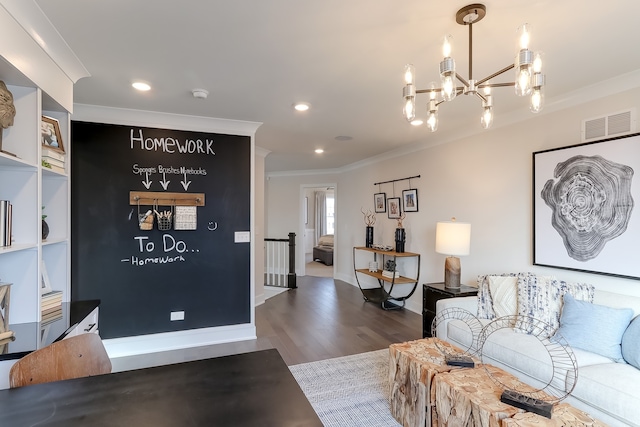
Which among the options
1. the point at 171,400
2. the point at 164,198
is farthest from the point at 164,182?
the point at 171,400

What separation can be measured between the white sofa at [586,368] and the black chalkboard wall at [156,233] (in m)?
2.40

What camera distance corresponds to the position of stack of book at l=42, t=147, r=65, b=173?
204 cm

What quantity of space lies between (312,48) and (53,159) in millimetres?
1796

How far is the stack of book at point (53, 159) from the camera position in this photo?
80.3 inches

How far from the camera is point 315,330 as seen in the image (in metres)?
4.04

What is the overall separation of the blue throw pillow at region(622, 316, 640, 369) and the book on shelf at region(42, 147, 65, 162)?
386 centimetres

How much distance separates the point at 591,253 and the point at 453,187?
1713 mm

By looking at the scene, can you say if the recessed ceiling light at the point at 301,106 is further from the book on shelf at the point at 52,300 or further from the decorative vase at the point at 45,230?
the book on shelf at the point at 52,300

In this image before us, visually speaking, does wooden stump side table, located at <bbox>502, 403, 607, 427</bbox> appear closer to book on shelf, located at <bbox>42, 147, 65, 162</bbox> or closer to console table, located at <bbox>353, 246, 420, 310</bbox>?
book on shelf, located at <bbox>42, 147, 65, 162</bbox>

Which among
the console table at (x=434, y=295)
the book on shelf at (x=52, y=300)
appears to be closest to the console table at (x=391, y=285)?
the console table at (x=434, y=295)

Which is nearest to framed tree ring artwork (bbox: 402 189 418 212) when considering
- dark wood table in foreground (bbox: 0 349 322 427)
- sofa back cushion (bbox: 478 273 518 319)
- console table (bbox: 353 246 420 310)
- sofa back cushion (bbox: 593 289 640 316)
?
console table (bbox: 353 246 420 310)

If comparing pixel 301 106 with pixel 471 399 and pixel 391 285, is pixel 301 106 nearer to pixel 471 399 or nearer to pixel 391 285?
pixel 471 399

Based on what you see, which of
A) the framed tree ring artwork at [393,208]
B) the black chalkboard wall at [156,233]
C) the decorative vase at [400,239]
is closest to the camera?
the black chalkboard wall at [156,233]

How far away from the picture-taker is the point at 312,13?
1.72 m
